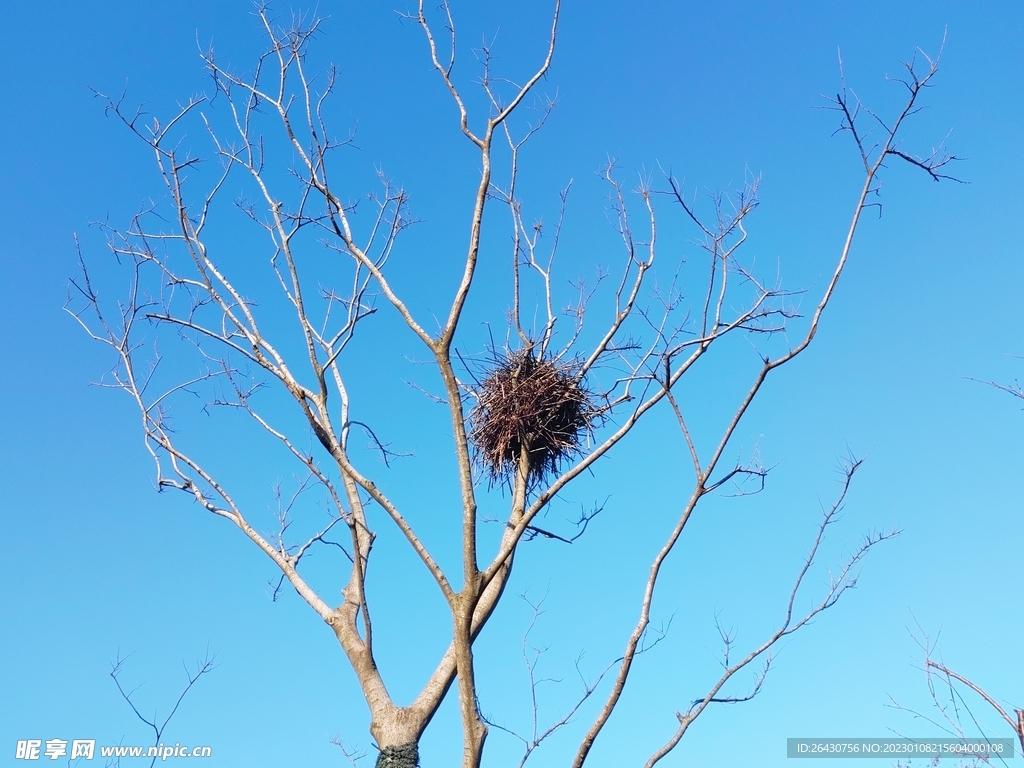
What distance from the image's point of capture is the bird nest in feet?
18.3

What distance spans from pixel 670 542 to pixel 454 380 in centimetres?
103

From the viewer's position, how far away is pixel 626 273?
422 centimetres

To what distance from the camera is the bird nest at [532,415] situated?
5.57 meters

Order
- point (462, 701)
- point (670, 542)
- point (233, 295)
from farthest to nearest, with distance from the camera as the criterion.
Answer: point (233, 295) < point (670, 542) < point (462, 701)

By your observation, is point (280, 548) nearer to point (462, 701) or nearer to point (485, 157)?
point (462, 701)

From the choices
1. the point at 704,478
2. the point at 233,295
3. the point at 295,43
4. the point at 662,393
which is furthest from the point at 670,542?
the point at 295,43

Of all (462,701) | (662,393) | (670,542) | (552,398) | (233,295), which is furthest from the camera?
(552,398)

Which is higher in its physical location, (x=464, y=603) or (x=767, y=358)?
(x=767, y=358)

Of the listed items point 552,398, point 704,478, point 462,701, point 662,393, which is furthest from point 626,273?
point 462,701

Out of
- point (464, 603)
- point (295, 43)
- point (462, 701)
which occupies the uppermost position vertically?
point (295, 43)

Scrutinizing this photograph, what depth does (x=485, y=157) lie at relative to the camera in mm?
3754

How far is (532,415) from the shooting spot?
219 inches

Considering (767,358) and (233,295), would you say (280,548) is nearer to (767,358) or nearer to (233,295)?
(233,295)

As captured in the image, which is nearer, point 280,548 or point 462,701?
point 462,701
